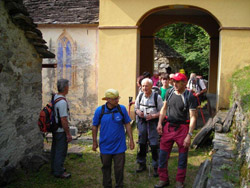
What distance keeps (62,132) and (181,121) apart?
6.78 ft

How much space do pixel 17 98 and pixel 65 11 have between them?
588 centimetres

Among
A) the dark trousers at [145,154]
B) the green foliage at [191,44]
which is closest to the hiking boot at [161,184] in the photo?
the dark trousers at [145,154]

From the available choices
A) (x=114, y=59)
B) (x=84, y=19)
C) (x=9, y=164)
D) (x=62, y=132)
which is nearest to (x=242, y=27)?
(x=114, y=59)

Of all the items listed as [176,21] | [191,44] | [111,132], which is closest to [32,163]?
[111,132]

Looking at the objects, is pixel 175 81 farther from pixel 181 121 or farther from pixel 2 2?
pixel 2 2

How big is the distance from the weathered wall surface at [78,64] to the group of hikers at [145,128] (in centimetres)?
495

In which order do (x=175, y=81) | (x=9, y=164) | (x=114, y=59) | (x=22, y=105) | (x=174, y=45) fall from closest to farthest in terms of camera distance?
(x=175, y=81) < (x=9, y=164) < (x=22, y=105) < (x=114, y=59) < (x=174, y=45)

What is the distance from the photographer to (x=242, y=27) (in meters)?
8.74

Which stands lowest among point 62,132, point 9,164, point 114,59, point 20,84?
point 9,164

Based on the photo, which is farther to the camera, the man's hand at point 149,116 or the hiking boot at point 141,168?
the hiking boot at point 141,168

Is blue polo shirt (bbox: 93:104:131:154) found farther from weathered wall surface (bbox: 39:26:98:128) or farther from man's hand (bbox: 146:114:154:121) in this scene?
weathered wall surface (bbox: 39:26:98:128)

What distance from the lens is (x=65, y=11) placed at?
10.2 metres

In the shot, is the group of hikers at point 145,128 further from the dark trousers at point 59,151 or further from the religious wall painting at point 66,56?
the religious wall painting at point 66,56

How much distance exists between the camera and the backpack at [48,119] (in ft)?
16.0
